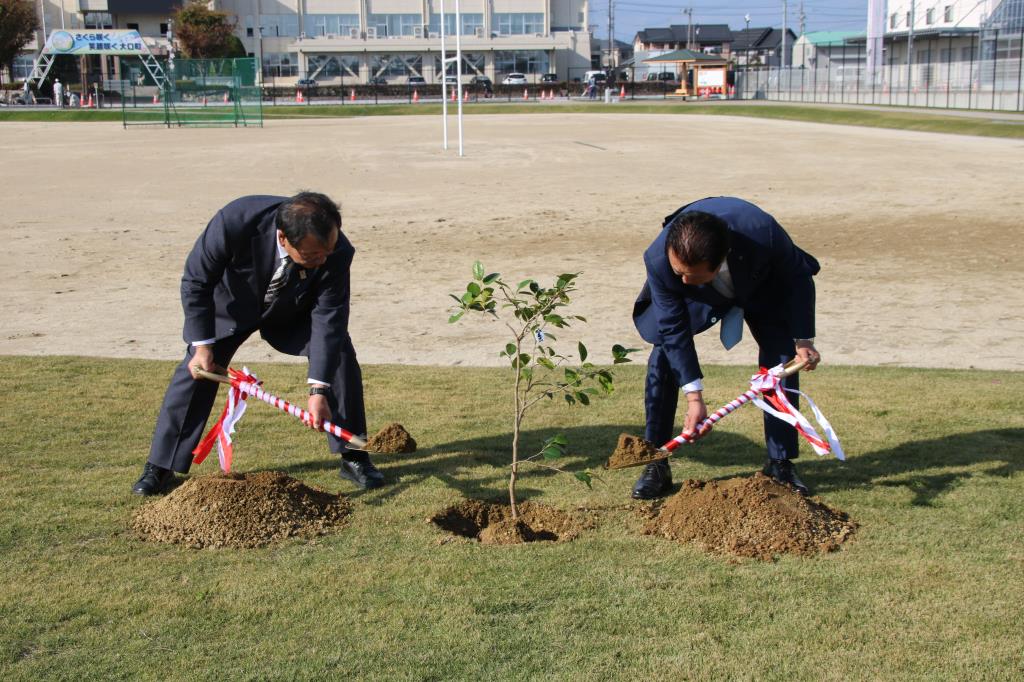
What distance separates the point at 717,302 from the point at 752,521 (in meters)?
1.04

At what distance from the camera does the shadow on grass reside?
5371mm

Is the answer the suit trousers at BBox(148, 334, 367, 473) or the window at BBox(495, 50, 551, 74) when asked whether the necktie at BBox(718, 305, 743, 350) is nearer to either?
the suit trousers at BBox(148, 334, 367, 473)

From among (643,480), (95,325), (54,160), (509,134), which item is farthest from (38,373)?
(509,134)

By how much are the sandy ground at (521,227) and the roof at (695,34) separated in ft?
326

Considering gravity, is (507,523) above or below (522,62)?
below

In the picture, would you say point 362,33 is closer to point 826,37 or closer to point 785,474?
point 826,37

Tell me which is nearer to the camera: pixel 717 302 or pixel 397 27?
pixel 717 302

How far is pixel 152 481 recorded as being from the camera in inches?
207

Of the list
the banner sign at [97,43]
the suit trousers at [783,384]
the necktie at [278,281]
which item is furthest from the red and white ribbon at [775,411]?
the banner sign at [97,43]

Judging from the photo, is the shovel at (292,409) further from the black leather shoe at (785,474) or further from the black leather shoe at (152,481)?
the black leather shoe at (785,474)

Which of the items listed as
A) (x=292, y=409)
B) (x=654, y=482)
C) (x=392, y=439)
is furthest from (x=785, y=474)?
(x=292, y=409)

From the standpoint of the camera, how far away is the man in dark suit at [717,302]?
436 centimetres

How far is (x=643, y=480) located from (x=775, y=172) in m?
17.8

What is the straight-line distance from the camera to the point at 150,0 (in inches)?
3292
